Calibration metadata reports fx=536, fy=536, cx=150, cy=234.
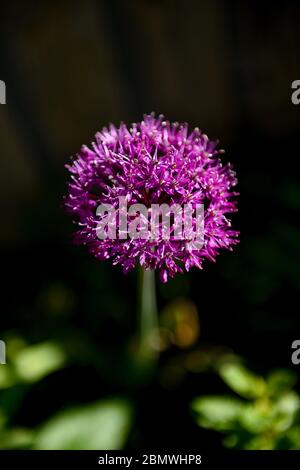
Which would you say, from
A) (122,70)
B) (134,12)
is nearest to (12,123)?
(122,70)

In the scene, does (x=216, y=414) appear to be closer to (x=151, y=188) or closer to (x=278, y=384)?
(x=278, y=384)

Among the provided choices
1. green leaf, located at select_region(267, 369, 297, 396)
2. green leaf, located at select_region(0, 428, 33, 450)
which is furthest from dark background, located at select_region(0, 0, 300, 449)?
green leaf, located at select_region(267, 369, 297, 396)

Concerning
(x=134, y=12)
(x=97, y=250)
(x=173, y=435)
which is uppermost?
(x=134, y=12)

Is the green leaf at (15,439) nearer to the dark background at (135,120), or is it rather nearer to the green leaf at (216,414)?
the dark background at (135,120)

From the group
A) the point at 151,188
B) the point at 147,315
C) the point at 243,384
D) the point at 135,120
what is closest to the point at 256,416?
the point at 243,384

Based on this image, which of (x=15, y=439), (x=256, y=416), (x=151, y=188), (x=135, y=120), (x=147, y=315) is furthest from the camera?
(x=135, y=120)

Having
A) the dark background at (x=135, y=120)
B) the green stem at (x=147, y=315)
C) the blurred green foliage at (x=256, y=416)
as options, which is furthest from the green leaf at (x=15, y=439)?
the blurred green foliage at (x=256, y=416)

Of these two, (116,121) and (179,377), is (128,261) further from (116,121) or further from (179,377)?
(116,121)
